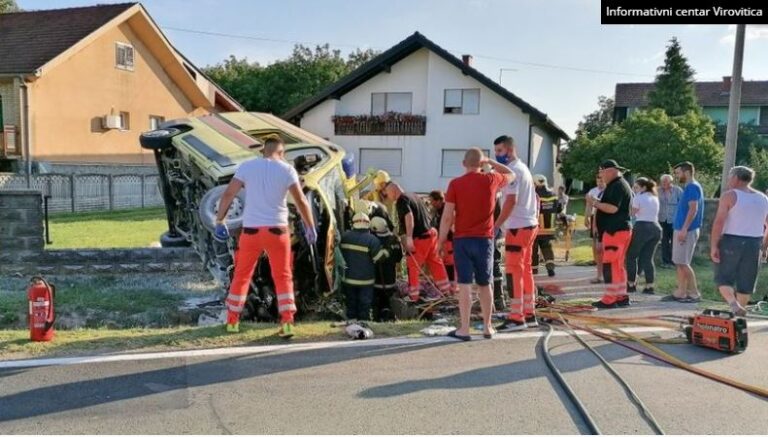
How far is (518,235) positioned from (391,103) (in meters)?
22.2

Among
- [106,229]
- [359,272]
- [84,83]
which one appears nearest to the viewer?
[359,272]

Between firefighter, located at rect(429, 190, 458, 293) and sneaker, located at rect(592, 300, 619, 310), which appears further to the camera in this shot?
firefighter, located at rect(429, 190, 458, 293)

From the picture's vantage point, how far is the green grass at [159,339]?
15.9ft

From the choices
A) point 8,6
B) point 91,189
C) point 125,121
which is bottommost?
point 91,189

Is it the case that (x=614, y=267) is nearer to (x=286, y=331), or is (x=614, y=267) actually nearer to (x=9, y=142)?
(x=286, y=331)

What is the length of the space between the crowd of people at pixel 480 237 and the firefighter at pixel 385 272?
0.5 inches

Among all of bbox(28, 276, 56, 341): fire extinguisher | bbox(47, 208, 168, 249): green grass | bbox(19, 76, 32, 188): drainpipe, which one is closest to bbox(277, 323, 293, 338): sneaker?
bbox(28, 276, 56, 341): fire extinguisher

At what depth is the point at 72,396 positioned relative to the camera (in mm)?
3902

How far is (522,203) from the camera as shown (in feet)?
20.6

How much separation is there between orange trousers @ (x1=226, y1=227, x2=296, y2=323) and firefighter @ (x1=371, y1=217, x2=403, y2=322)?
6.82 ft

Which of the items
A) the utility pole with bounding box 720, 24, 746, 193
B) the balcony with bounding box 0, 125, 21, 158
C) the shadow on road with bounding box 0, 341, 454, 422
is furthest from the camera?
the balcony with bounding box 0, 125, 21, 158

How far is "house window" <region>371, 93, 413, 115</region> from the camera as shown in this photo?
90.5 ft

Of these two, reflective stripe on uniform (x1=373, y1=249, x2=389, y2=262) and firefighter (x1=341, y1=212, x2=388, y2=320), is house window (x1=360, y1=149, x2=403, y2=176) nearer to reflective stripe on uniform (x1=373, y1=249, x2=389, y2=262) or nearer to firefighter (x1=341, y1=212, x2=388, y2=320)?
reflective stripe on uniform (x1=373, y1=249, x2=389, y2=262)

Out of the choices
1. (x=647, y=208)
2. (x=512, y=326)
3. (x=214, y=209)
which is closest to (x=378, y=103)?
(x=647, y=208)
